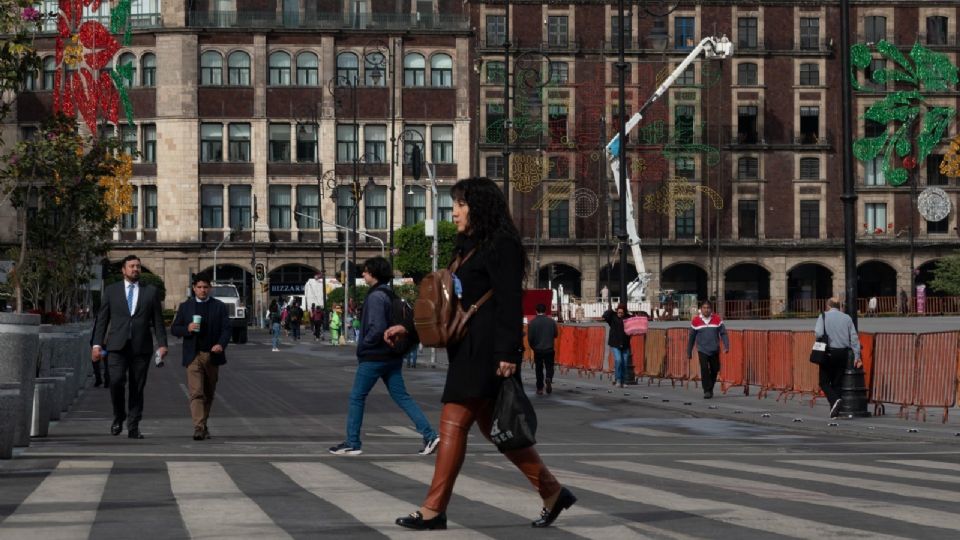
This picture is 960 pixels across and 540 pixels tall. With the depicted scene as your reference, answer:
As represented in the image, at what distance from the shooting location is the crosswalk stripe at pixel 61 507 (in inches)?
395

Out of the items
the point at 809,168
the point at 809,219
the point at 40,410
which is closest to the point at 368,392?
the point at 40,410

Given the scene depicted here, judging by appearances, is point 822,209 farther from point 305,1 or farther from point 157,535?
point 157,535

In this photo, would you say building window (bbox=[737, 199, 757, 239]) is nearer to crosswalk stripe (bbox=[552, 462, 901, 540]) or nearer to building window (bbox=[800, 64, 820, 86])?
building window (bbox=[800, 64, 820, 86])

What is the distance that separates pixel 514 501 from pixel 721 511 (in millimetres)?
1507

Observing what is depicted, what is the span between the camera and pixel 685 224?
100000 millimetres

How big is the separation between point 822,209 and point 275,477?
89.5 meters

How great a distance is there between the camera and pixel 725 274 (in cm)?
10100

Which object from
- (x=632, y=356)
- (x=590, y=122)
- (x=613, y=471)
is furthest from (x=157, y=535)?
(x=590, y=122)

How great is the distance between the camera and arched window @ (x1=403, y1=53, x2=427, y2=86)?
331ft

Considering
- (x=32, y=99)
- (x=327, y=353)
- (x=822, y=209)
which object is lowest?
(x=327, y=353)

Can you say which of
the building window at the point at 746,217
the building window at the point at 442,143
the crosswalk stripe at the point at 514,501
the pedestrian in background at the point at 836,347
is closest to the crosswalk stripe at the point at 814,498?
the crosswalk stripe at the point at 514,501

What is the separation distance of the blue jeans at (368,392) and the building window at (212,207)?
8357 cm

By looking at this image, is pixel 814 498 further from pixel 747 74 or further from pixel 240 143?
pixel 747 74

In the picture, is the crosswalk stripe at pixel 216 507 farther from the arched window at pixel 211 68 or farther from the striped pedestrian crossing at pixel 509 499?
the arched window at pixel 211 68
